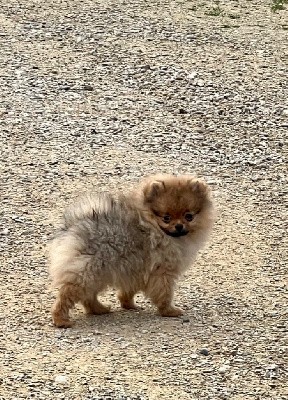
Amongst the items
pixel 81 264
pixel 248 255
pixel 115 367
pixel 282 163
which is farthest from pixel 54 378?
pixel 282 163

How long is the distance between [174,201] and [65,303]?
35.6 inches

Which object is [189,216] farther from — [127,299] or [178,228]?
[127,299]

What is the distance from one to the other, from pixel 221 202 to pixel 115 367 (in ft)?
10.3

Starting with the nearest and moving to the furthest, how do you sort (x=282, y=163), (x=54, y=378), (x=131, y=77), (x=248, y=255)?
(x=54, y=378) < (x=248, y=255) < (x=282, y=163) < (x=131, y=77)

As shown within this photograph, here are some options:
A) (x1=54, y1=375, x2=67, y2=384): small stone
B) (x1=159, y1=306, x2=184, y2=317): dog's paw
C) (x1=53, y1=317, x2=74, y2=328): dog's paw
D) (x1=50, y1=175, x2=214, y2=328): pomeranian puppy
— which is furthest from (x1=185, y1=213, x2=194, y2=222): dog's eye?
(x1=54, y1=375, x2=67, y2=384): small stone

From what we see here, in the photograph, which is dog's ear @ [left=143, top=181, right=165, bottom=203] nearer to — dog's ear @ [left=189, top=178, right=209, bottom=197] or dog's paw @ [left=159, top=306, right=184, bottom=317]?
dog's ear @ [left=189, top=178, right=209, bottom=197]

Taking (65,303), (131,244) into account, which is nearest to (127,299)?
(131,244)

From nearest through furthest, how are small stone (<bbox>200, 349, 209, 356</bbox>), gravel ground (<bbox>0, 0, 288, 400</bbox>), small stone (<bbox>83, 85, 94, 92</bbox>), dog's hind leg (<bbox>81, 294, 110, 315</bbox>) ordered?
gravel ground (<bbox>0, 0, 288, 400</bbox>) < small stone (<bbox>200, 349, 209, 356</bbox>) < dog's hind leg (<bbox>81, 294, 110, 315</bbox>) < small stone (<bbox>83, 85, 94, 92</bbox>)

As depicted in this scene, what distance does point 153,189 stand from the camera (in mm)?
7266

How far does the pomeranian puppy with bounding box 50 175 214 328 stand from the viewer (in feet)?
23.2

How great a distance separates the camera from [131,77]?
1210 centimetres

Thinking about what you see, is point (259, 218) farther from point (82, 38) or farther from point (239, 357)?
point (82, 38)

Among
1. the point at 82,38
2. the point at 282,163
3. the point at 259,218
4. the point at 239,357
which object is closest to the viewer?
the point at 239,357

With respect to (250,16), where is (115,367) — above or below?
above
